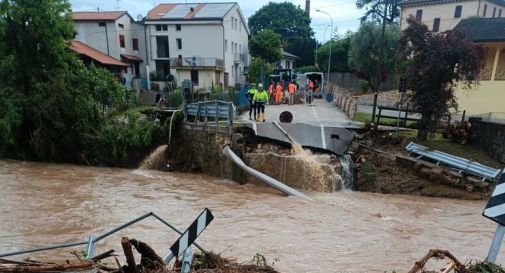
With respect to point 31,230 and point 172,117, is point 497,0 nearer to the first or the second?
point 172,117

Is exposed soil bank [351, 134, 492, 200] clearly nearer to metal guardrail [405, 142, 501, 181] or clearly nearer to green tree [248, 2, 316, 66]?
Result: metal guardrail [405, 142, 501, 181]

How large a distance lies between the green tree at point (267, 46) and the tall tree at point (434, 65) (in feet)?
115

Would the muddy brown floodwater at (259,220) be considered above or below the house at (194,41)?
below

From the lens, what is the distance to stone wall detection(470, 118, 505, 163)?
527 inches

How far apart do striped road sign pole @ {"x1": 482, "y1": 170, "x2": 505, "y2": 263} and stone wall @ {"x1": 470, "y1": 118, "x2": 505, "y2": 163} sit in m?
11.8

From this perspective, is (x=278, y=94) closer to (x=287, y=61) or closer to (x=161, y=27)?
(x=161, y=27)

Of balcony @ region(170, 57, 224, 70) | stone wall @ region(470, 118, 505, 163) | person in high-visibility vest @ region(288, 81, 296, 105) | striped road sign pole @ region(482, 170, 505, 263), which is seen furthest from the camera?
balcony @ region(170, 57, 224, 70)

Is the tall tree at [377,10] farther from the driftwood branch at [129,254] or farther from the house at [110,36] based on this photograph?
the driftwood branch at [129,254]

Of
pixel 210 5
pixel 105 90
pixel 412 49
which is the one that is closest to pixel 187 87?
pixel 105 90

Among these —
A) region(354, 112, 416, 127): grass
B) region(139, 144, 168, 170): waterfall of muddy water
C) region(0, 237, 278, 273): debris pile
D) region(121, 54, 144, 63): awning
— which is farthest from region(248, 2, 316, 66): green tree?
region(0, 237, 278, 273): debris pile

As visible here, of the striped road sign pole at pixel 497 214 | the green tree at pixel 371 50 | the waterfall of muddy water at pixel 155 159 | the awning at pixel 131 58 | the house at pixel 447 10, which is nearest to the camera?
the striped road sign pole at pixel 497 214

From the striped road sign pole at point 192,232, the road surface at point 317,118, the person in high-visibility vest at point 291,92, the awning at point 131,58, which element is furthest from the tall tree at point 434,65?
the awning at point 131,58

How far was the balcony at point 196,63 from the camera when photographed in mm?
37562

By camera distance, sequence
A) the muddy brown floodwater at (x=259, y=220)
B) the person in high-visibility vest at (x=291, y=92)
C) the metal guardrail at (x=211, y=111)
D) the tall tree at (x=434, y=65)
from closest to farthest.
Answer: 1. the muddy brown floodwater at (x=259, y=220)
2. the tall tree at (x=434, y=65)
3. the metal guardrail at (x=211, y=111)
4. the person in high-visibility vest at (x=291, y=92)
